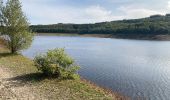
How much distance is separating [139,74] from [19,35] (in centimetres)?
2084

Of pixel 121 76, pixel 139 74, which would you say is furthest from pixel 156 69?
pixel 121 76

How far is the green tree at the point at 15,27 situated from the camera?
170 feet

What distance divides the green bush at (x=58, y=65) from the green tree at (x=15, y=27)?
19.7 metres

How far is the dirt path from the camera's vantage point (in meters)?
25.5

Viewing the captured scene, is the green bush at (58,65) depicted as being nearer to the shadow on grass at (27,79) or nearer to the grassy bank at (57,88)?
the shadow on grass at (27,79)

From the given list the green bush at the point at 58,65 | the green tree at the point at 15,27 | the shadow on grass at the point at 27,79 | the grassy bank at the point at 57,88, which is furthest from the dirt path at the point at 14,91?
the green tree at the point at 15,27

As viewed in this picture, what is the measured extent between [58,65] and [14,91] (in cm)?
688

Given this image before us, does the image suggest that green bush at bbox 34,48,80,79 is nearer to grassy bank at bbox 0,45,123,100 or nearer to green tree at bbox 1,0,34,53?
grassy bank at bbox 0,45,123,100

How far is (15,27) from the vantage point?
52281 millimetres

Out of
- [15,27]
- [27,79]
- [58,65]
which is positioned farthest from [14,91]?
[15,27]

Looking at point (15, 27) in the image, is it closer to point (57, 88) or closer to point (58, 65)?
point (58, 65)

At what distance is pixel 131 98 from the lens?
31.5 meters

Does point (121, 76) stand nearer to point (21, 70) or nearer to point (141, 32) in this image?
point (21, 70)

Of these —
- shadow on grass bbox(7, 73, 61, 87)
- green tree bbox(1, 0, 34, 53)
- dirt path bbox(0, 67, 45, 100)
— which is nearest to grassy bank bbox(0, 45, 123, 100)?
shadow on grass bbox(7, 73, 61, 87)
